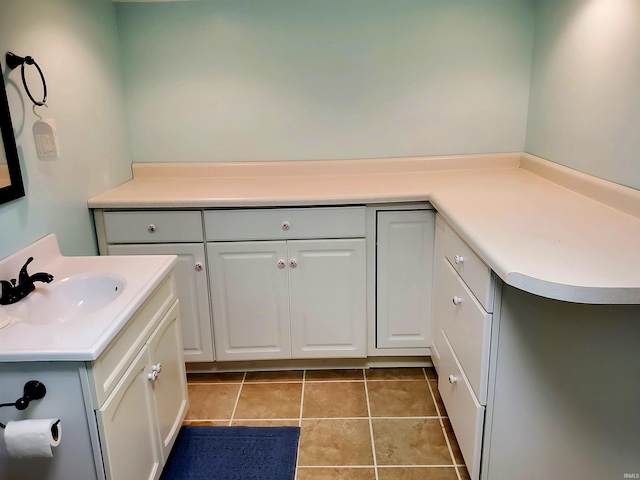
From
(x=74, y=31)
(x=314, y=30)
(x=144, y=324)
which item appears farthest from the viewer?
(x=314, y=30)

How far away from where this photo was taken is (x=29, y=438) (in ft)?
3.84

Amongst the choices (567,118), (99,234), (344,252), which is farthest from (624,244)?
(99,234)

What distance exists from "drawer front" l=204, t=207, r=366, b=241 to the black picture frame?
0.79 meters

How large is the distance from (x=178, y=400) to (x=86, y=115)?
4.35 feet

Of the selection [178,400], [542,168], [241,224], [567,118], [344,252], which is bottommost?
[178,400]

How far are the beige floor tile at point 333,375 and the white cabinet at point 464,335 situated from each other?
0.48 metres

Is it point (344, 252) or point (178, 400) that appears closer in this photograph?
point (178, 400)

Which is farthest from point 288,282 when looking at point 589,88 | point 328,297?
point 589,88

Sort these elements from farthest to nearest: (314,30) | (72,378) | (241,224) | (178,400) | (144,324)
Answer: (314,30) < (241,224) < (178,400) < (144,324) < (72,378)

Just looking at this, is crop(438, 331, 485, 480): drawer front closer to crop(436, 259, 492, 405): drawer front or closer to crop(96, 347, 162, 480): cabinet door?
crop(436, 259, 492, 405): drawer front

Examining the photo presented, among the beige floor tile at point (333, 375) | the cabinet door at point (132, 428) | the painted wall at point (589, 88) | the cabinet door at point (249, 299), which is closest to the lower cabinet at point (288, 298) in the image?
the cabinet door at point (249, 299)

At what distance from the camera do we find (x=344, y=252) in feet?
7.83

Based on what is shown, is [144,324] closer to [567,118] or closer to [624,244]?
[624,244]

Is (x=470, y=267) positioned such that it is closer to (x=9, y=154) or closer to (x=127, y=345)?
(x=127, y=345)
